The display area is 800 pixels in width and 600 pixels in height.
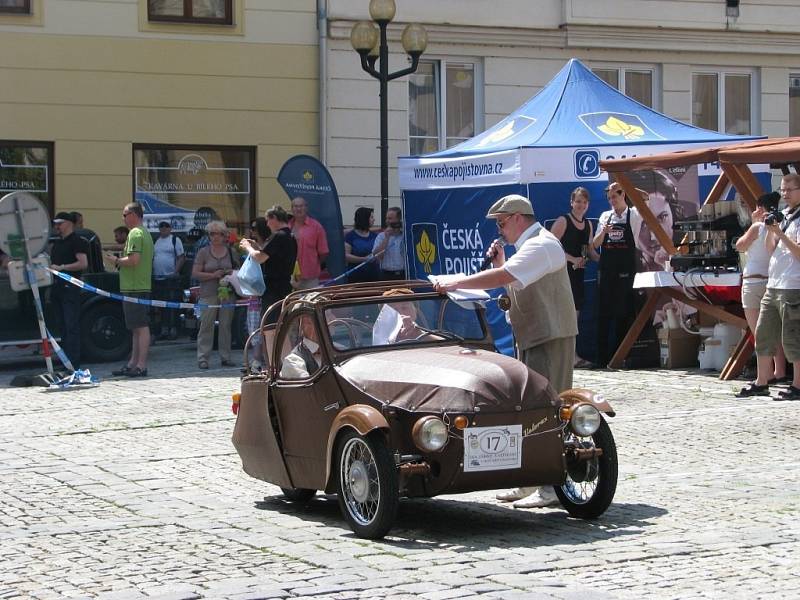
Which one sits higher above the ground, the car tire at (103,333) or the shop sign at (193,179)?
the shop sign at (193,179)

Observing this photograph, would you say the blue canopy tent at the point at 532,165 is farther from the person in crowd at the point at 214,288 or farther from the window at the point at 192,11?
the window at the point at 192,11

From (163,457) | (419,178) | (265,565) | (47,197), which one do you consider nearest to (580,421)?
(265,565)

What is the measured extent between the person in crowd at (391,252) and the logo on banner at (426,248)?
1212 millimetres

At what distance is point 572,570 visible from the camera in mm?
7047

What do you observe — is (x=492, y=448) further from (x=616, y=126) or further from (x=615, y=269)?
(x=616, y=126)

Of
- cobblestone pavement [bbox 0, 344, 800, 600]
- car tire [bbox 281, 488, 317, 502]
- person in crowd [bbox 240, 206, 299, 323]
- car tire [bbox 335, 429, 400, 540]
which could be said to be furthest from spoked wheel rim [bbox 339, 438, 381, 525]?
person in crowd [bbox 240, 206, 299, 323]

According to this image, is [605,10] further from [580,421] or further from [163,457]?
[580,421]

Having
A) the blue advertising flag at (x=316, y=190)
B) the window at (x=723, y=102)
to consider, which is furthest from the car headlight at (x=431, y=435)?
the window at (x=723, y=102)

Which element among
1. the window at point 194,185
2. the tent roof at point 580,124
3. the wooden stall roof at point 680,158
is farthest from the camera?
the window at point 194,185

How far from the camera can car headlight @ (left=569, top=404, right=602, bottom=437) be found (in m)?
8.20

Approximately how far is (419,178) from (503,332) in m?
2.93

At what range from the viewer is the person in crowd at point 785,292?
13.2 metres

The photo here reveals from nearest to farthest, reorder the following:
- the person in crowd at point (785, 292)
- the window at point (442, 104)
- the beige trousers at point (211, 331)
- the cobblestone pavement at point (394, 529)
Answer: the cobblestone pavement at point (394, 529) < the person in crowd at point (785, 292) < the beige trousers at point (211, 331) < the window at point (442, 104)

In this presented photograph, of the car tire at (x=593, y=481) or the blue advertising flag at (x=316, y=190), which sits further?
the blue advertising flag at (x=316, y=190)
